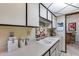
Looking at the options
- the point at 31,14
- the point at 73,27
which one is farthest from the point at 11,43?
the point at 73,27

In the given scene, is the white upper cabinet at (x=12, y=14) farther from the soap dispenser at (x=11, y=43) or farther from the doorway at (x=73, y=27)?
the doorway at (x=73, y=27)

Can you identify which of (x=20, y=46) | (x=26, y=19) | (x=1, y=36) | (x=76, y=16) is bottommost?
(x=20, y=46)

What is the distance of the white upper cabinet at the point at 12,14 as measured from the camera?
0.99 m

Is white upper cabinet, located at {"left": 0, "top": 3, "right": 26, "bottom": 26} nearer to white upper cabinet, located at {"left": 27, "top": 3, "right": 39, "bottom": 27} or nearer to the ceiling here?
white upper cabinet, located at {"left": 27, "top": 3, "right": 39, "bottom": 27}

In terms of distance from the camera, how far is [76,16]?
238cm

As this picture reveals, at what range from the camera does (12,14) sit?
1124mm

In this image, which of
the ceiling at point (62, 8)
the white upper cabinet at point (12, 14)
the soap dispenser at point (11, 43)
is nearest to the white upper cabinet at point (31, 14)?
the white upper cabinet at point (12, 14)

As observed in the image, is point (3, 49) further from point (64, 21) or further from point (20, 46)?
point (64, 21)

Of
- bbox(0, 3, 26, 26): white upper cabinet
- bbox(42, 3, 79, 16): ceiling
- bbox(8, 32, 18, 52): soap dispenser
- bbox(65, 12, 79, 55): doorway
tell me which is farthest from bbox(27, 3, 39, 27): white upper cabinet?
bbox(65, 12, 79, 55): doorway

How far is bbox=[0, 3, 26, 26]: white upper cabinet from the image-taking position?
985 millimetres

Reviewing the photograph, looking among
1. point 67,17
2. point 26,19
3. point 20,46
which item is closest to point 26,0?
point 26,19

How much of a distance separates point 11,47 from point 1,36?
0.20m

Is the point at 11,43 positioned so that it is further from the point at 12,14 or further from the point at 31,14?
the point at 31,14

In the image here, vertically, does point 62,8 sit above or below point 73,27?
above
